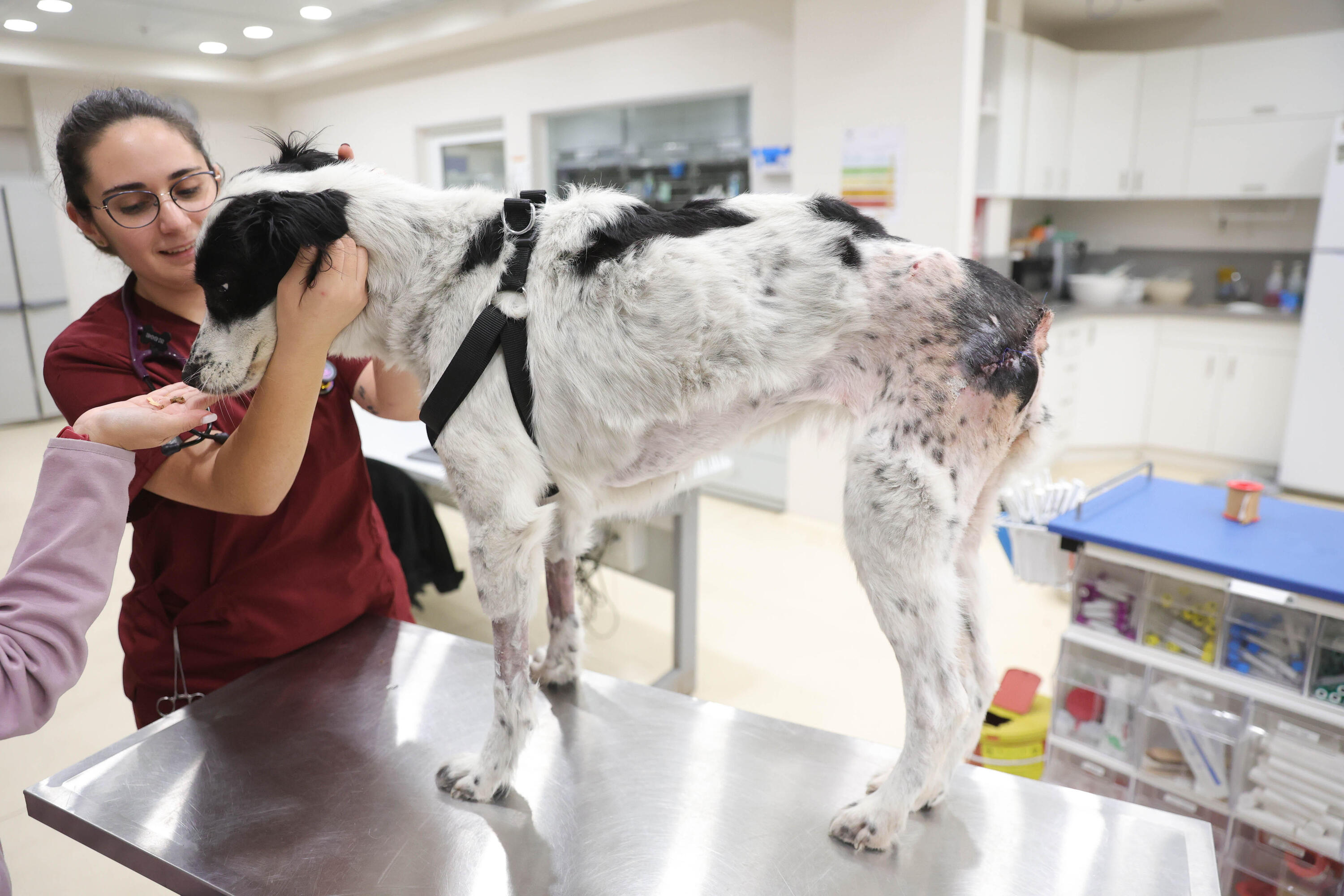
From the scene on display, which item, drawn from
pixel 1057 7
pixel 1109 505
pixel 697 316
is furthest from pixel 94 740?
pixel 1057 7

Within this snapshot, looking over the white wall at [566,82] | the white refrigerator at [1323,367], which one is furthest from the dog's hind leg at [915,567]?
the white refrigerator at [1323,367]

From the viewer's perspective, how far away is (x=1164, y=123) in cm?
590

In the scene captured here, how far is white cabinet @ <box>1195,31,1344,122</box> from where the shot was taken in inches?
203

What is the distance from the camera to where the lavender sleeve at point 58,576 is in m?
0.96

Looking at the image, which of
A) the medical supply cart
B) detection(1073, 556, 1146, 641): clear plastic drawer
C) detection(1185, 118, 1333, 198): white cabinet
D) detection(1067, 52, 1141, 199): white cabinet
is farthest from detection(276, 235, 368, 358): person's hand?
detection(1185, 118, 1333, 198): white cabinet

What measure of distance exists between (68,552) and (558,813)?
2.71 ft

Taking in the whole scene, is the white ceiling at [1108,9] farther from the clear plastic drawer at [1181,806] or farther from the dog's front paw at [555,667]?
the dog's front paw at [555,667]

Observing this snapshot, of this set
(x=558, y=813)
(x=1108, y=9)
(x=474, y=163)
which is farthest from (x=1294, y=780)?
(x=474, y=163)

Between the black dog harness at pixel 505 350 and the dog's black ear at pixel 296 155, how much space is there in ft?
1.02

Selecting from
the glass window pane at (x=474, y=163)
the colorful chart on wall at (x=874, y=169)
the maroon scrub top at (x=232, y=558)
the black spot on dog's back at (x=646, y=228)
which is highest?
the glass window pane at (x=474, y=163)

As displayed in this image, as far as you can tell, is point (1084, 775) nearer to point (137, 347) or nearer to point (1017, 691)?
point (1017, 691)

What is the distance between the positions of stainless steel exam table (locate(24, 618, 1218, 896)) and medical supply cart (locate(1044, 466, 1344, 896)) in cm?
85

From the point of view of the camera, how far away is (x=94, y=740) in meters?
2.84

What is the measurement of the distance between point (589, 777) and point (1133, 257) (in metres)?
7.20
